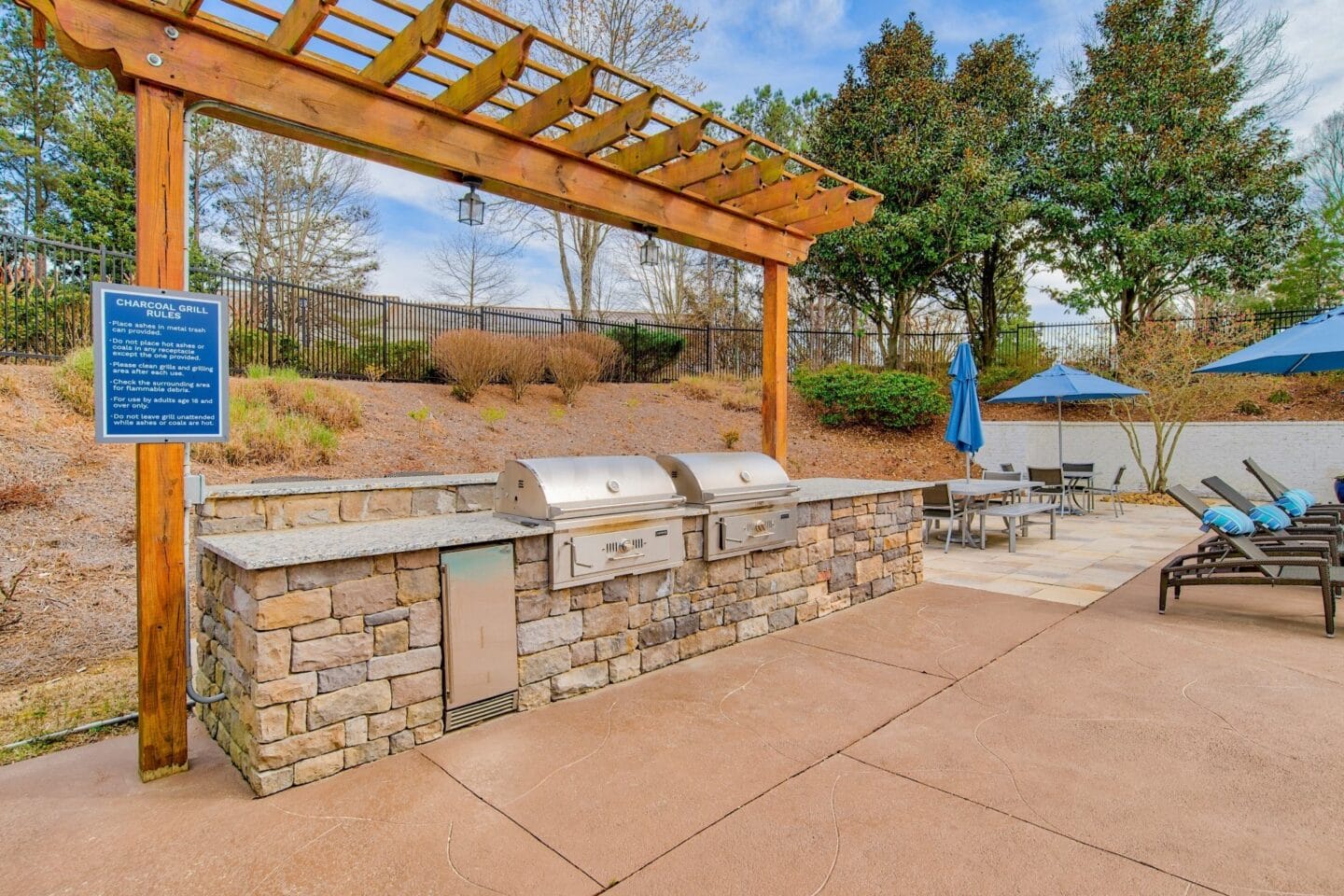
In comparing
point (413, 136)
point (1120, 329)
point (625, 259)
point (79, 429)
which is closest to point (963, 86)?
point (1120, 329)

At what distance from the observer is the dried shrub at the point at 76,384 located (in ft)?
22.8

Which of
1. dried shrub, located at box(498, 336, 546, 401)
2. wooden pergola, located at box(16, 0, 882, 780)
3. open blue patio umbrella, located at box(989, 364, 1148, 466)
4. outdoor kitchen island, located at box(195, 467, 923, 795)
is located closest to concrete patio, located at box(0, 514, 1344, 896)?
outdoor kitchen island, located at box(195, 467, 923, 795)

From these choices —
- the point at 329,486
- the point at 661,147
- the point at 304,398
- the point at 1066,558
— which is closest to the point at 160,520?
the point at 329,486

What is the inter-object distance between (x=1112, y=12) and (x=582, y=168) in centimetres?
1535

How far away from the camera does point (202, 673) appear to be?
3.02 meters

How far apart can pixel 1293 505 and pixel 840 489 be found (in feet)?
13.2

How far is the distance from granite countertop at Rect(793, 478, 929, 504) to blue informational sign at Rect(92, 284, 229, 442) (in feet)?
9.97

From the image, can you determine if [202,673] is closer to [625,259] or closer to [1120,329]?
[1120,329]

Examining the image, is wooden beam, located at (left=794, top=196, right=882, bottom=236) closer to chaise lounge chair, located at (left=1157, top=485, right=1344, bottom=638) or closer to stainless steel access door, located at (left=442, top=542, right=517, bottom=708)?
chaise lounge chair, located at (left=1157, top=485, right=1344, bottom=638)

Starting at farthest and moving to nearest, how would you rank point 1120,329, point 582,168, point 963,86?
point 963,86 < point 1120,329 < point 582,168

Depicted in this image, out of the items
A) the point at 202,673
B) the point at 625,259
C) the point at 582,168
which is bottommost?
the point at 202,673

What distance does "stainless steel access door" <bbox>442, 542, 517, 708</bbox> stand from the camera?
271cm

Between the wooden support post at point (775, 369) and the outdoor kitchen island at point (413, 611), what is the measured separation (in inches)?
38.7

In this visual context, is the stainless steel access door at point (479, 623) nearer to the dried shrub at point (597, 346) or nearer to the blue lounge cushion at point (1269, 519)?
the blue lounge cushion at point (1269, 519)
